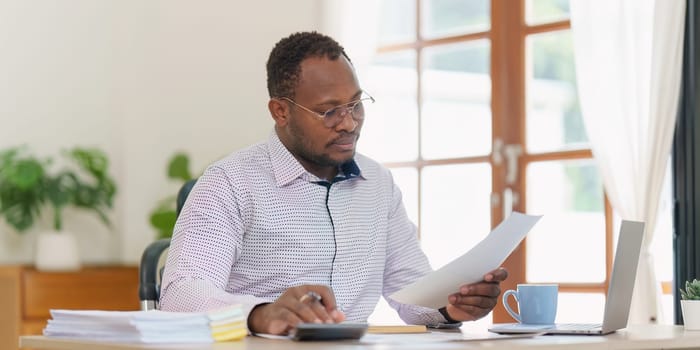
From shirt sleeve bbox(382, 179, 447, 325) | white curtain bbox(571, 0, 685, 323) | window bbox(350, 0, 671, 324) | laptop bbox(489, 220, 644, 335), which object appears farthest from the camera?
window bbox(350, 0, 671, 324)

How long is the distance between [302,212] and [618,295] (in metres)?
0.70

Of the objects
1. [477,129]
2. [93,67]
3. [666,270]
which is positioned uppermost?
[93,67]

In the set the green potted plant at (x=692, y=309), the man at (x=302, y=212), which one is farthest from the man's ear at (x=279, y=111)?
the green potted plant at (x=692, y=309)

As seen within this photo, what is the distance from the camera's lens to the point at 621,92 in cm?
371

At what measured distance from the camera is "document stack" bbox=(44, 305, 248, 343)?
1.56m

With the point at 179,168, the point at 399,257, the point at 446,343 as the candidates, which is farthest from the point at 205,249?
the point at 179,168

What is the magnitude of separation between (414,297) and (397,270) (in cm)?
48

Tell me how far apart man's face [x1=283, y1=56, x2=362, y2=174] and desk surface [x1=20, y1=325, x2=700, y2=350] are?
52 cm

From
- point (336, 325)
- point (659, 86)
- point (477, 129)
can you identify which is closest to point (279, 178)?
point (336, 325)

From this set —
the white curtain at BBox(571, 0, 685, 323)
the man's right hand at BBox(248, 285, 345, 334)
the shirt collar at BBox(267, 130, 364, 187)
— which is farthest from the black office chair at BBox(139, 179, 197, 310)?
the white curtain at BBox(571, 0, 685, 323)

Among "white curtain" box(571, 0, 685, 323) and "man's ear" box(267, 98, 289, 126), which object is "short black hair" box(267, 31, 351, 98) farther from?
"white curtain" box(571, 0, 685, 323)

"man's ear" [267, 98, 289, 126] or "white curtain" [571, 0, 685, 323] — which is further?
"white curtain" [571, 0, 685, 323]

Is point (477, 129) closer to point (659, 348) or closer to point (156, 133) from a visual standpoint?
point (156, 133)

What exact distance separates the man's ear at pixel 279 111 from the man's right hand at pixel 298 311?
0.71 meters
